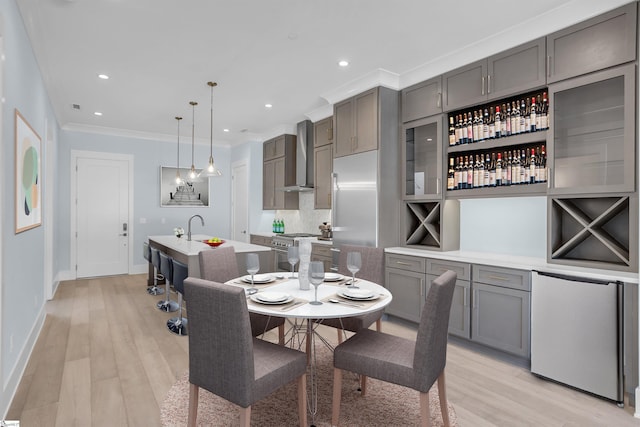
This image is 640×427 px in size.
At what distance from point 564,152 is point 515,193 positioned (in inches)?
19.7

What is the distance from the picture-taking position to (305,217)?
635 cm

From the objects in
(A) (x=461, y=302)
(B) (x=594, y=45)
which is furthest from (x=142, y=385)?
(B) (x=594, y=45)

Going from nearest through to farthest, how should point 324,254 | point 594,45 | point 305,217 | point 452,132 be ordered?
point 594,45
point 452,132
point 324,254
point 305,217

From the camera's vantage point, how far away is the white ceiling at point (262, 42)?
2697 millimetres

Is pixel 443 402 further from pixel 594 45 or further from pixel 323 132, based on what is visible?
pixel 323 132

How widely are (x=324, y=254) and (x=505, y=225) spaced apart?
2.14 m

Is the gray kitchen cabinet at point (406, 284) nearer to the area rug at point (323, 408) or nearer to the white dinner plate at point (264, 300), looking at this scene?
the area rug at point (323, 408)

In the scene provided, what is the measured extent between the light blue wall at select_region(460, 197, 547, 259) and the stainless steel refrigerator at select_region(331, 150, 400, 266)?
776 millimetres

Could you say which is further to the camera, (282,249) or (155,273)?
(155,273)

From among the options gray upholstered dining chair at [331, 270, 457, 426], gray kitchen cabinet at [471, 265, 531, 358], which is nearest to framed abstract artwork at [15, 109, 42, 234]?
gray upholstered dining chair at [331, 270, 457, 426]

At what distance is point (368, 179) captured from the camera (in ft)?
13.4

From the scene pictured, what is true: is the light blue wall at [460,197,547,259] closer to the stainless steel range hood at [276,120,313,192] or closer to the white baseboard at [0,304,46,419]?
the stainless steel range hood at [276,120,313,192]

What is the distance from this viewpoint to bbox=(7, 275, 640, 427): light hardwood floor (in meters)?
2.20

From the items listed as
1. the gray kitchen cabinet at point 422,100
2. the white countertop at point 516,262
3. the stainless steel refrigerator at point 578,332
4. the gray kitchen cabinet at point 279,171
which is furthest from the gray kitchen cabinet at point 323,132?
the stainless steel refrigerator at point 578,332
